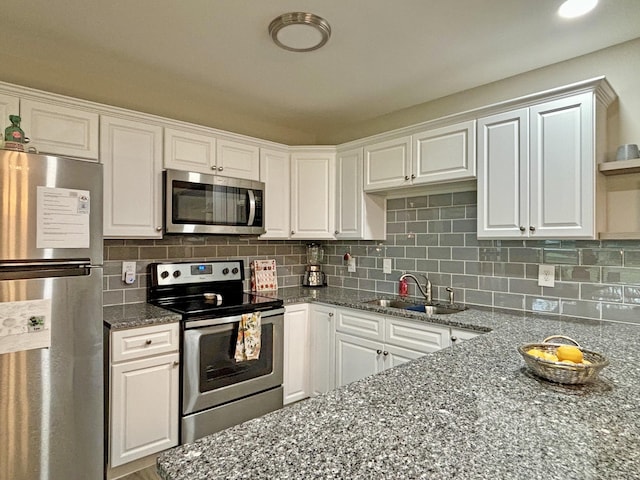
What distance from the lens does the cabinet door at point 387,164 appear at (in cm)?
279

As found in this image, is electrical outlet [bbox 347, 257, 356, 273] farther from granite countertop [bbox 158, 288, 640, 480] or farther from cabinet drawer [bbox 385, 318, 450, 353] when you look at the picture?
granite countertop [bbox 158, 288, 640, 480]

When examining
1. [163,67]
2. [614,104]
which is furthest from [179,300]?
[614,104]

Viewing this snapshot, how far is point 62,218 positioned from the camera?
1.72m

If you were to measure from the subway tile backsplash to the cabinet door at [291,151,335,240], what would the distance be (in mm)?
367

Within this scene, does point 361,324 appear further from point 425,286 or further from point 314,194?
point 314,194

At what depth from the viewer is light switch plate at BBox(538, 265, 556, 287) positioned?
2326mm

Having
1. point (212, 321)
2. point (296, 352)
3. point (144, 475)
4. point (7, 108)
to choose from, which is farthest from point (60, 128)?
point (296, 352)

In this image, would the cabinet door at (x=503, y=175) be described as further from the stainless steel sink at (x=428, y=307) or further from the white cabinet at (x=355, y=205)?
the white cabinet at (x=355, y=205)

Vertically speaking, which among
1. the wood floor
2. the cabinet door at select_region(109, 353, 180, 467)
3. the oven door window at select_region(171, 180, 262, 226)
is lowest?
the wood floor

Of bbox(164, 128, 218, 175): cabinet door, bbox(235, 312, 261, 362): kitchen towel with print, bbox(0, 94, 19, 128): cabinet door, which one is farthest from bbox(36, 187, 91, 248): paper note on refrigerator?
bbox(235, 312, 261, 362): kitchen towel with print

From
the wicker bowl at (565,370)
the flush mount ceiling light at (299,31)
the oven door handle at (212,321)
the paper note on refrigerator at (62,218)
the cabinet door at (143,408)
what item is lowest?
the cabinet door at (143,408)

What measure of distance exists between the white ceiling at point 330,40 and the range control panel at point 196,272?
1332 mm

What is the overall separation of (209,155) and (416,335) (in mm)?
1944

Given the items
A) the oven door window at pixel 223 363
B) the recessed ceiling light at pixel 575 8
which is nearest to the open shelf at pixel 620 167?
the recessed ceiling light at pixel 575 8
